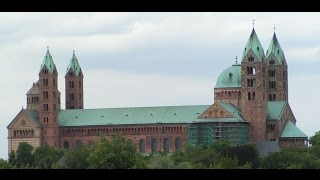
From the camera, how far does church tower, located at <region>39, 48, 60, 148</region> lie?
141250 millimetres

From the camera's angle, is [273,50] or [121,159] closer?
[121,159]

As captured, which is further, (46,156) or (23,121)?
(23,121)

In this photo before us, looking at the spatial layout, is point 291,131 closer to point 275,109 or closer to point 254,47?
point 275,109

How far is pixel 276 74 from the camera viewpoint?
134875mm

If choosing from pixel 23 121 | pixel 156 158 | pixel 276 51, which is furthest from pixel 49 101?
pixel 156 158

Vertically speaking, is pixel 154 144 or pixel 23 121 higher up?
pixel 23 121

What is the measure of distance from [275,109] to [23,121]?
29.6 m
